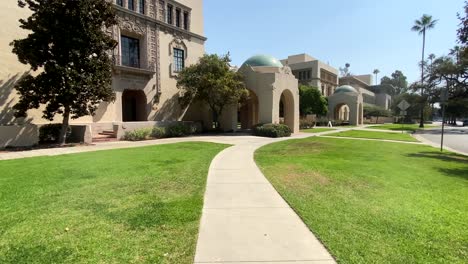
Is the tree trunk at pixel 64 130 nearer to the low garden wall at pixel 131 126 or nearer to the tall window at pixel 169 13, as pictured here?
the low garden wall at pixel 131 126

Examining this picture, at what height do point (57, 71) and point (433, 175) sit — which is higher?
point (57, 71)

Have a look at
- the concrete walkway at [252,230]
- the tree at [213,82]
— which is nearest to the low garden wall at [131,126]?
the tree at [213,82]

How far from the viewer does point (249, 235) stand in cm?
428

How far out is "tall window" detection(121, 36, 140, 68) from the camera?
25.0 metres

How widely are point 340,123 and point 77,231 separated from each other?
5549 cm

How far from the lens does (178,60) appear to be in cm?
2925

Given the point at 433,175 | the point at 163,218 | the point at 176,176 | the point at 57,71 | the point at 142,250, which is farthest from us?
the point at 57,71

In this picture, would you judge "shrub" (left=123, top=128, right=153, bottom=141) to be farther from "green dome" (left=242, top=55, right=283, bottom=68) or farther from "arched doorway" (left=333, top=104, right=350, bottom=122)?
"arched doorway" (left=333, top=104, right=350, bottom=122)

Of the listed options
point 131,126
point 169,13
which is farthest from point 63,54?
point 169,13

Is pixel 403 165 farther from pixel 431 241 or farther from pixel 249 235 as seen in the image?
pixel 249 235

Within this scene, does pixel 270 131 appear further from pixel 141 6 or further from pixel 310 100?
pixel 310 100

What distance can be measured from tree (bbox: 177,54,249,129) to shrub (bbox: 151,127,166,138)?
4.84 m

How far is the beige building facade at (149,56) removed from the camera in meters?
23.2

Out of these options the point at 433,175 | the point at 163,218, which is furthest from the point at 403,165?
the point at 163,218
